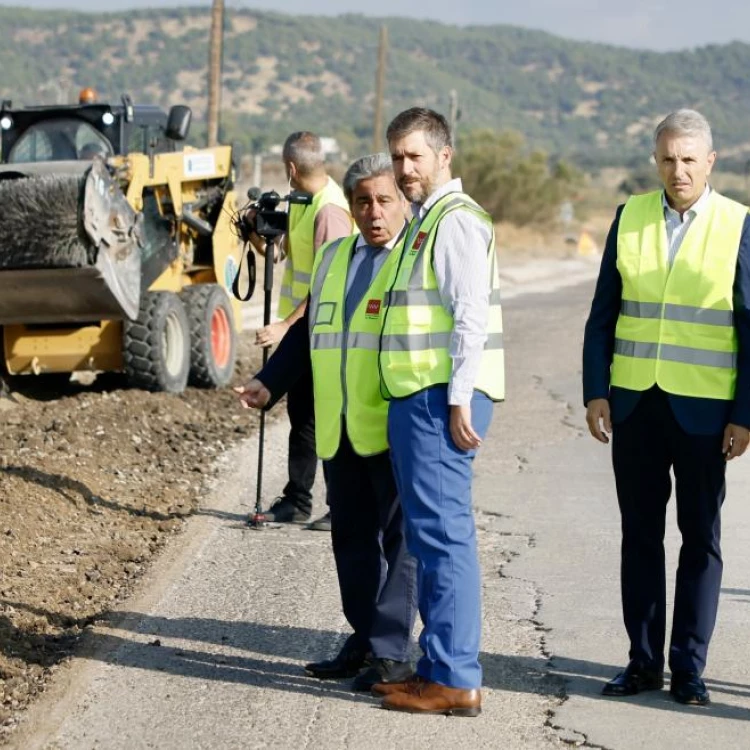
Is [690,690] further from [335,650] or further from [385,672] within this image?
[335,650]

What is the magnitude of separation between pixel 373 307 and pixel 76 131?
31.3ft

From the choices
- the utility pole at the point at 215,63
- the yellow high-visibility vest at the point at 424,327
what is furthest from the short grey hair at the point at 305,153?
the utility pole at the point at 215,63

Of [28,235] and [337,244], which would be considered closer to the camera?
[337,244]

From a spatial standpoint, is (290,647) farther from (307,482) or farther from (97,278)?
(97,278)

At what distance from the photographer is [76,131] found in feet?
48.5

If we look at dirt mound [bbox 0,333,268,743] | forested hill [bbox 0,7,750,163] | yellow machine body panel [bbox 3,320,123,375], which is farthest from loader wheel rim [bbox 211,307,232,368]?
forested hill [bbox 0,7,750,163]

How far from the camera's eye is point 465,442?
5473mm

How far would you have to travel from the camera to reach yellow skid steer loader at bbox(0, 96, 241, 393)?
12.0 metres

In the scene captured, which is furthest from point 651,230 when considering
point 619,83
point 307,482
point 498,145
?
point 619,83

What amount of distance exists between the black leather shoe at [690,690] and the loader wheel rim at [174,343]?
337 inches

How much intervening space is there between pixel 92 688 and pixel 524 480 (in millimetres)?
5077

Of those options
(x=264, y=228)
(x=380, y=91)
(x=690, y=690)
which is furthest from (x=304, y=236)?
(x=380, y=91)

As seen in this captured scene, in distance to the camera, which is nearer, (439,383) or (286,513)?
(439,383)

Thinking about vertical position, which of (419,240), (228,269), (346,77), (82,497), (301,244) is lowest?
(82,497)
